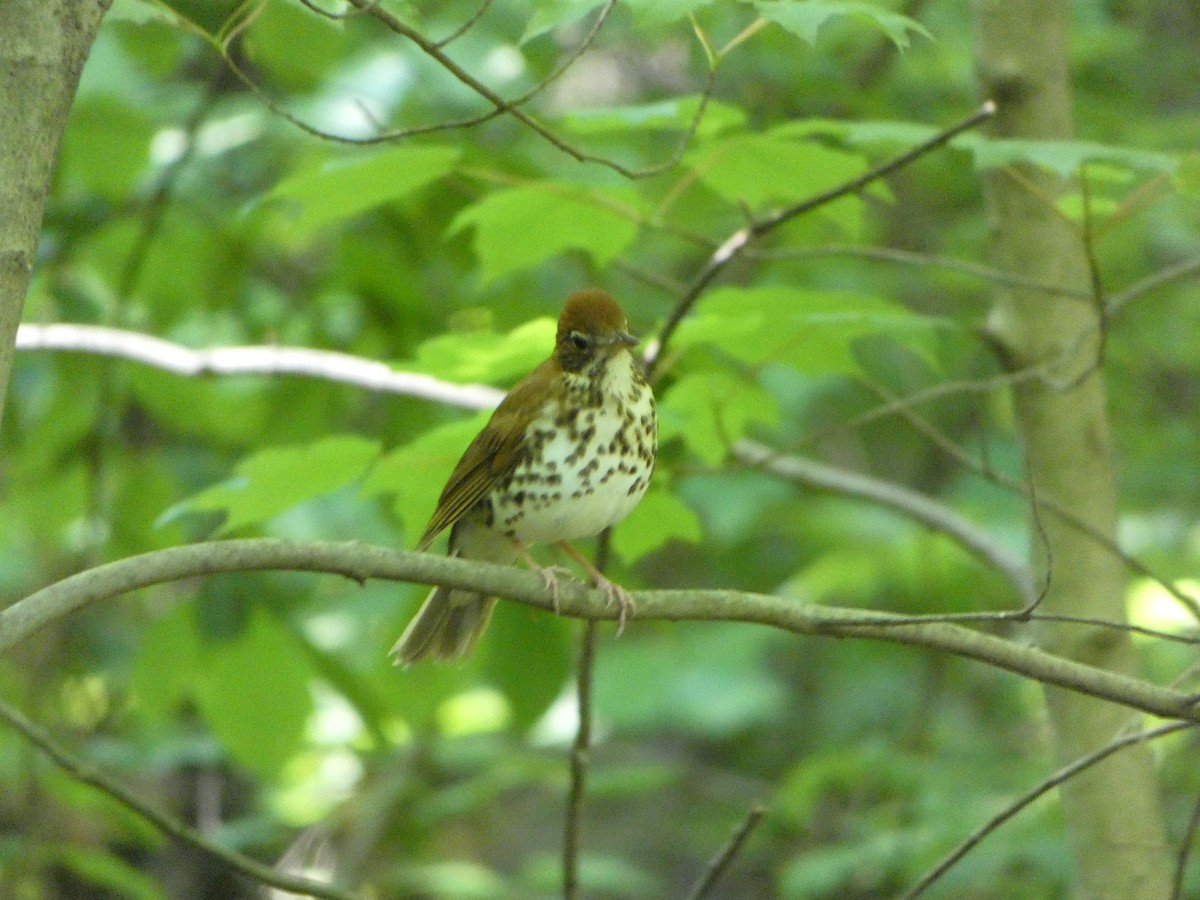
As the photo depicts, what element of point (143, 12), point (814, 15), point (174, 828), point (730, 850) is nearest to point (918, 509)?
point (730, 850)

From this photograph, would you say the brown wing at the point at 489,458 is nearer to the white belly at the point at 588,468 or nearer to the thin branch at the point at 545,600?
the white belly at the point at 588,468

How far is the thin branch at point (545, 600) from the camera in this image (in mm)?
1729

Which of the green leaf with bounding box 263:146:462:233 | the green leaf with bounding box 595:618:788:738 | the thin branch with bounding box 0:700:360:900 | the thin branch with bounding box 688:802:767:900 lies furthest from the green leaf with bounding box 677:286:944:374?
the green leaf with bounding box 595:618:788:738

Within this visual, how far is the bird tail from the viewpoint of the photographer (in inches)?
125

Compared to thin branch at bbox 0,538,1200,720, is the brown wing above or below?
above

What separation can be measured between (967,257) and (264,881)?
147 inches

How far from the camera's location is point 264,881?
2.40 meters

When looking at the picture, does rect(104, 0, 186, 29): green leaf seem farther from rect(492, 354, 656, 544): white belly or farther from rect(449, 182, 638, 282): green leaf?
rect(492, 354, 656, 544): white belly

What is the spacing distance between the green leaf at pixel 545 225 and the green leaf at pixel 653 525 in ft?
1.57

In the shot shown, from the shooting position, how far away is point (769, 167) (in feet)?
9.32

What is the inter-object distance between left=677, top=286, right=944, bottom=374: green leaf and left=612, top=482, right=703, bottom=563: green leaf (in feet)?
1.00

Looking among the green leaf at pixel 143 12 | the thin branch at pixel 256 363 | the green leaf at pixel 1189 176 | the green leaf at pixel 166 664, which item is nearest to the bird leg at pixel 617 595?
the thin branch at pixel 256 363

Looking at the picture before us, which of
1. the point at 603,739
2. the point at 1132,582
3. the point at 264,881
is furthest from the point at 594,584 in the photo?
the point at 603,739

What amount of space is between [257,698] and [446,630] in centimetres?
86
